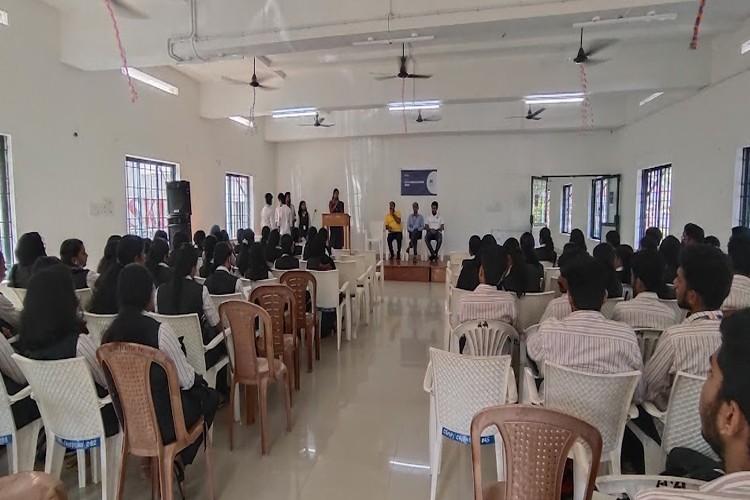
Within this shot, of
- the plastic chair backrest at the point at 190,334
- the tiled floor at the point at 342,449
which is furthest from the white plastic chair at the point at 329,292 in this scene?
the plastic chair backrest at the point at 190,334

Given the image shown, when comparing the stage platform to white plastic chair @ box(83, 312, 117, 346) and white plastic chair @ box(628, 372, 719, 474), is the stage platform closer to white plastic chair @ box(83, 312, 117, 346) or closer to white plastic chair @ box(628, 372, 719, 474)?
white plastic chair @ box(83, 312, 117, 346)

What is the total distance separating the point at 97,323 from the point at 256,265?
1781 millimetres

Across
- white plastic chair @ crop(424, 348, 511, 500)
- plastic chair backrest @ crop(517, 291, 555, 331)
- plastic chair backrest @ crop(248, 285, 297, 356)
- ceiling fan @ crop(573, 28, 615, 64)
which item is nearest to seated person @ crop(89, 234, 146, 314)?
plastic chair backrest @ crop(248, 285, 297, 356)

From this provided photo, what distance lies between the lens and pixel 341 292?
5289 millimetres

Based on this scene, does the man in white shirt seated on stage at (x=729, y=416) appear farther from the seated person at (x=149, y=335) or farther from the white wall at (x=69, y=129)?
the white wall at (x=69, y=129)

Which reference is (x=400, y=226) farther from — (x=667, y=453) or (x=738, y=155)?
(x=667, y=453)

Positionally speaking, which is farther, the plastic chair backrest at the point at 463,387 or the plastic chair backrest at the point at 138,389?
the plastic chair backrest at the point at 463,387

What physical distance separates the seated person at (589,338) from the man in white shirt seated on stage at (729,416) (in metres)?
1.07

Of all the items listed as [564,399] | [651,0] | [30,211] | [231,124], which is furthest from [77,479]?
[231,124]

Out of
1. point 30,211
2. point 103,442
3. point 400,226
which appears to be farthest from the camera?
point 400,226

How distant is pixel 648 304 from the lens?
2.99 m

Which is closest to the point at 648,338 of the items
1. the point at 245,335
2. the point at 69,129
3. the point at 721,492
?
the point at 721,492

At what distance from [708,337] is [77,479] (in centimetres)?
334

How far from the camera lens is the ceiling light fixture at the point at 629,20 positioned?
4.51m
